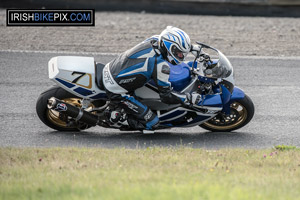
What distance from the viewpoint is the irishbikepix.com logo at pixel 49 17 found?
644 inches

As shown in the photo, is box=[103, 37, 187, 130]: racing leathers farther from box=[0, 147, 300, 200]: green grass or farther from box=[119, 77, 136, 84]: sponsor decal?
box=[0, 147, 300, 200]: green grass

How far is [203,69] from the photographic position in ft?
26.8

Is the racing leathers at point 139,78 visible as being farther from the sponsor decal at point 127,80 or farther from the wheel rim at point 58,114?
the wheel rim at point 58,114

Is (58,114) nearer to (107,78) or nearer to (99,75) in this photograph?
(99,75)

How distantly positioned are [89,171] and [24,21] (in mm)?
11091

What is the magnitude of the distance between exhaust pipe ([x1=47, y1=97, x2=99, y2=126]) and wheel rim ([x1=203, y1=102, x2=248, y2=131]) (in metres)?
1.71

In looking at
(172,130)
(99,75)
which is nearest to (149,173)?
(99,75)

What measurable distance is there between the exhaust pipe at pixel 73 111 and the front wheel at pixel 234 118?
5.48 feet

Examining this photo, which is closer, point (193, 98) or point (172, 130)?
point (193, 98)

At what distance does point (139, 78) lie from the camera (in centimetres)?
783

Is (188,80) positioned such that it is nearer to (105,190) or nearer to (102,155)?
(102,155)

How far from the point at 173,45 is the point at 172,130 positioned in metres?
1.65

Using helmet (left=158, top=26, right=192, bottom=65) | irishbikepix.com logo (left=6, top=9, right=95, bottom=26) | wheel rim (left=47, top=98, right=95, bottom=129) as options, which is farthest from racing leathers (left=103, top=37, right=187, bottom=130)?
irishbikepix.com logo (left=6, top=9, right=95, bottom=26)

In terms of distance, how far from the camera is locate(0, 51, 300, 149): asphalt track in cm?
816
